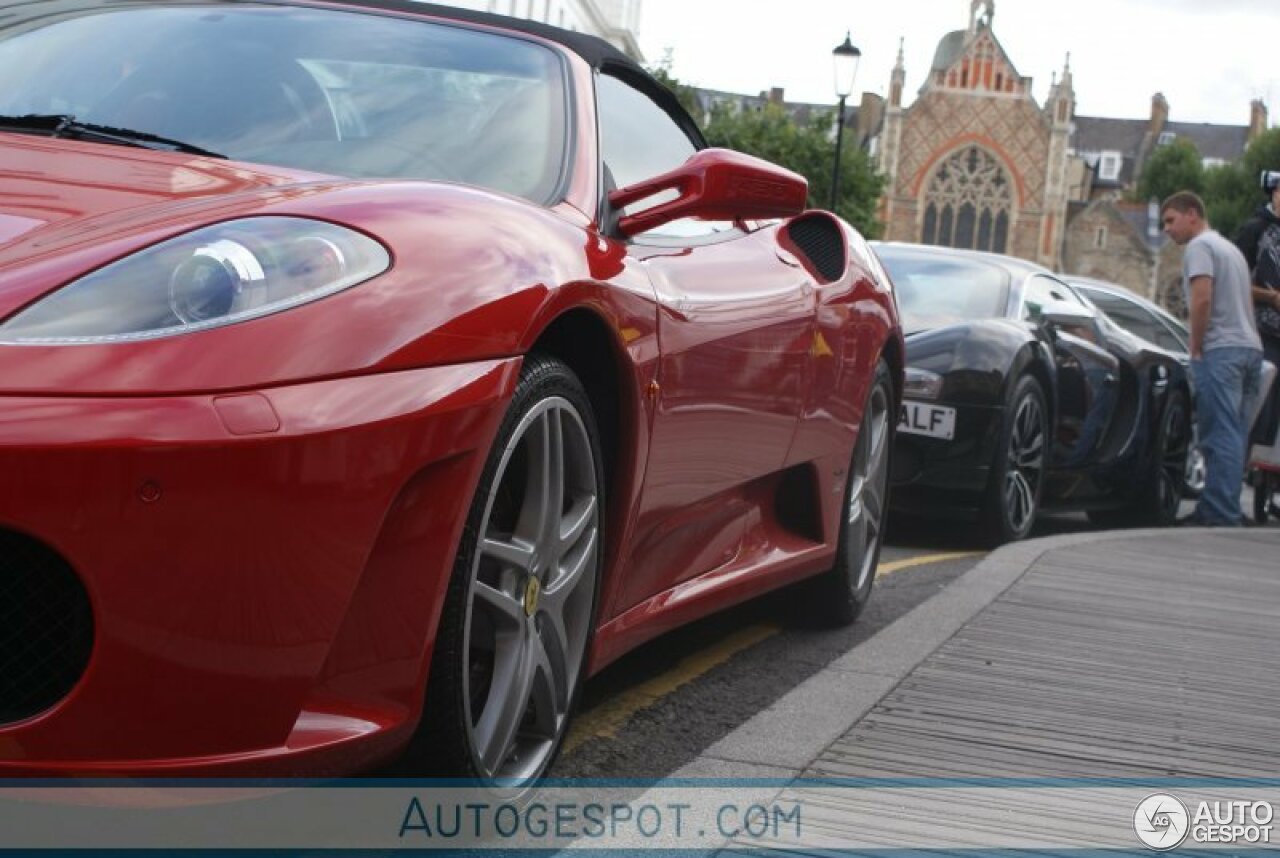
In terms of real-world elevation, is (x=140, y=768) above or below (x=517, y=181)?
below

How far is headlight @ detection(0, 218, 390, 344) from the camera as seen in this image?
2.35 m

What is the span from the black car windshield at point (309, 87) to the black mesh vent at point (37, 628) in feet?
4.11

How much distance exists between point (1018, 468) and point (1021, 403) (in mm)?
309

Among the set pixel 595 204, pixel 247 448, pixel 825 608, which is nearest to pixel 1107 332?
pixel 825 608

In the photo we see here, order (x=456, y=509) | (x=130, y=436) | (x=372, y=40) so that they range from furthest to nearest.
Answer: (x=372, y=40)
(x=456, y=509)
(x=130, y=436)

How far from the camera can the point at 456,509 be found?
2551 mm

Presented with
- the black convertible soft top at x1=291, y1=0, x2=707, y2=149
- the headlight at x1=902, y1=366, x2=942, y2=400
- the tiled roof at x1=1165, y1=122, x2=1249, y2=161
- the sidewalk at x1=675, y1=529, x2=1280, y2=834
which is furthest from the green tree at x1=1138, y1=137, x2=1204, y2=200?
the black convertible soft top at x1=291, y1=0, x2=707, y2=149

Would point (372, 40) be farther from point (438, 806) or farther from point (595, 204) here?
point (438, 806)

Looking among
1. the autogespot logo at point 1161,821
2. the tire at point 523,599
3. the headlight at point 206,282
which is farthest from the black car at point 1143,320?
the headlight at point 206,282

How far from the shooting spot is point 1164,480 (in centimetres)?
1052

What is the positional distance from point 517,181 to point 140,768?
1509mm

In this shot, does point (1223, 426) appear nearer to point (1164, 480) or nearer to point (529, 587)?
point (1164, 480)

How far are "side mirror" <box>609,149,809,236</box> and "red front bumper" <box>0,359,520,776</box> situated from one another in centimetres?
109

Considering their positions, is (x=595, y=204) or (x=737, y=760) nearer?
(x=737, y=760)
